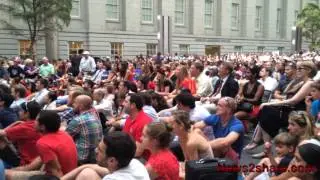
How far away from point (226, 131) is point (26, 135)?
2.66 metres

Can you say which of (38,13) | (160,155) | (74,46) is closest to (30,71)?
(38,13)

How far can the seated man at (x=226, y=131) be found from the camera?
18.6 feet

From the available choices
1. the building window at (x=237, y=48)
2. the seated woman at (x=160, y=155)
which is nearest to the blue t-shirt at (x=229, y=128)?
the seated woman at (x=160, y=155)

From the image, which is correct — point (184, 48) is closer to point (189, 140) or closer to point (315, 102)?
point (315, 102)

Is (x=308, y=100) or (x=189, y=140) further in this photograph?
(x=308, y=100)

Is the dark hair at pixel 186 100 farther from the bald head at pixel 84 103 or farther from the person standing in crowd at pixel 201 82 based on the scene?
the person standing in crowd at pixel 201 82

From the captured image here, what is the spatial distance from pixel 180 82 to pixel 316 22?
124ft

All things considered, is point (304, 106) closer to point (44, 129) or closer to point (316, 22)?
point (44, 129)

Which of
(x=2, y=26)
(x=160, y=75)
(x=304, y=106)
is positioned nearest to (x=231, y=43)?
(x=2, y=26)

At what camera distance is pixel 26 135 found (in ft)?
19.5

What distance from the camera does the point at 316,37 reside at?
47438 millimetres

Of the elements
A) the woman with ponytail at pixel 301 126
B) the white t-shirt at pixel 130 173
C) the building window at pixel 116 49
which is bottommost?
the white t-shirt at pixel 130 173

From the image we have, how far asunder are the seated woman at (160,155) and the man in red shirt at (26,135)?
192 cm

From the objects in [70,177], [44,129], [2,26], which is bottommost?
[70,177]
